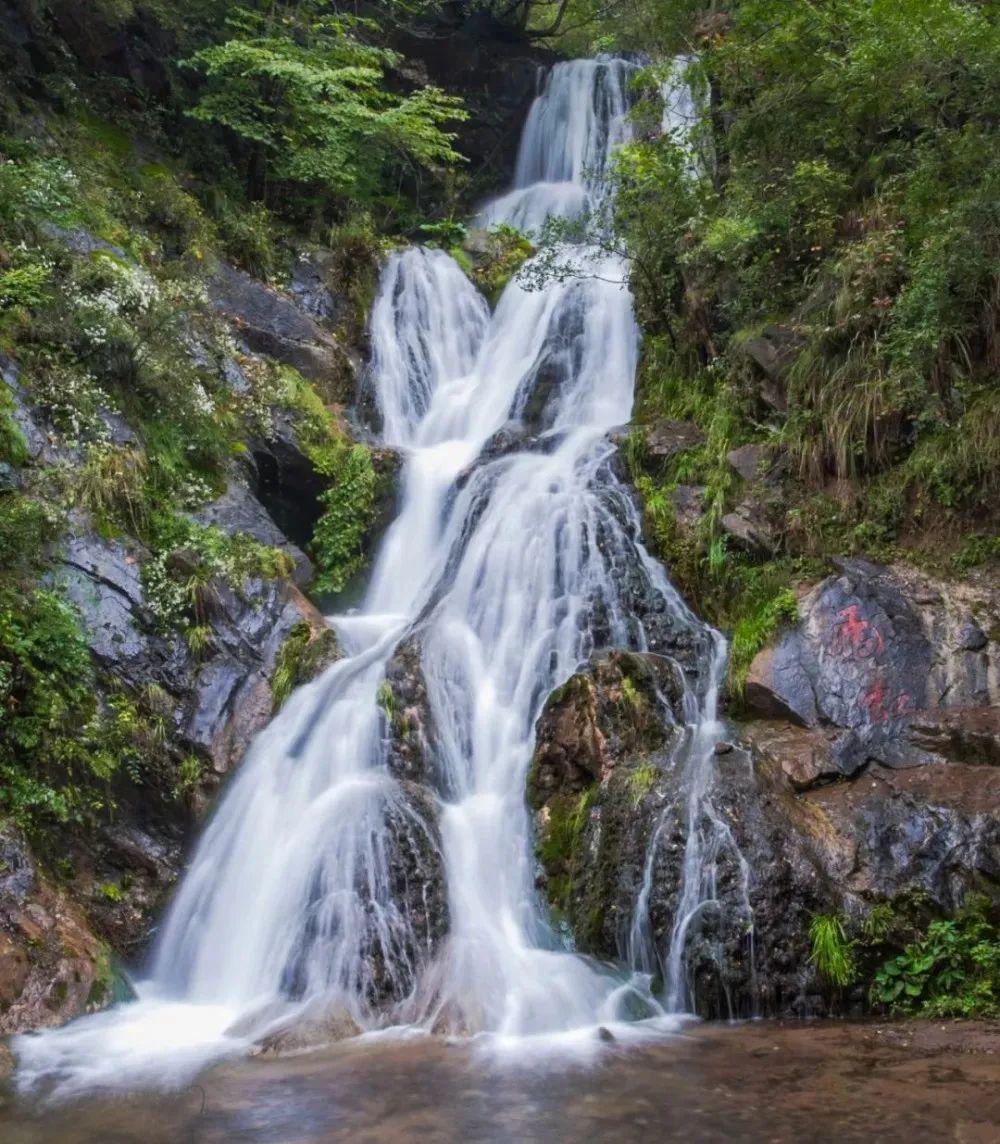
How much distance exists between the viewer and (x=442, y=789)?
345 inches

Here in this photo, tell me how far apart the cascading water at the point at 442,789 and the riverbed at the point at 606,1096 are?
0.62 meters

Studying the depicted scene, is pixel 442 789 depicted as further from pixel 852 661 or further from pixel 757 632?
pixel 852 661

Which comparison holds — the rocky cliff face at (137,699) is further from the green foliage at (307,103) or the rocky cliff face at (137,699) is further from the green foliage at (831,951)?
the green foliage at (307,103)

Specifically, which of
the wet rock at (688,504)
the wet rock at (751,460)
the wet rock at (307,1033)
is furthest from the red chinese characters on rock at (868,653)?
the wet rock at (307,1033)

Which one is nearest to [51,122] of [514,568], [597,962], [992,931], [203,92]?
[203,92]

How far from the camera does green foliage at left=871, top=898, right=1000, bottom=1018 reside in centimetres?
596

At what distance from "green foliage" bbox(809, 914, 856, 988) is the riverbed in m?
0.34

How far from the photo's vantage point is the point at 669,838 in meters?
7.07

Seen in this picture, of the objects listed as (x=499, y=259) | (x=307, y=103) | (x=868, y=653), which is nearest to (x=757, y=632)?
(x=868, y=653)

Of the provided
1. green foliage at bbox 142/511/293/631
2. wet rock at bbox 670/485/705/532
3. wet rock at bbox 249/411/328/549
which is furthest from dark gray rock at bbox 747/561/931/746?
wet rock at bbox 249/411/328/549

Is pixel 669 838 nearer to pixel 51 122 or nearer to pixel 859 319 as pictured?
pixel 859 319

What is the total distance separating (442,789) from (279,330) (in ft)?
28.3

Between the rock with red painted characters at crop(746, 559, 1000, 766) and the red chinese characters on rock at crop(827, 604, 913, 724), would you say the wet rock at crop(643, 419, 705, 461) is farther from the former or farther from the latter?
the red chinese characters on rock at crop(827, 604, 913, 724)

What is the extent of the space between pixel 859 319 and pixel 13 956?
954cm
